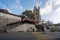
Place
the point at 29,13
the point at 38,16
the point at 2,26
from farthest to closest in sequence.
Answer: the point at 38,16 → the point at 29,13 → the point at 2,26

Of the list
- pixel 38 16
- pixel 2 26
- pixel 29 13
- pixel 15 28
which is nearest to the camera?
pixel 15 28

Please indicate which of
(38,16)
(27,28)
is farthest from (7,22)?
(38,16)

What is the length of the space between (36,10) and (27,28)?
48.8 meters

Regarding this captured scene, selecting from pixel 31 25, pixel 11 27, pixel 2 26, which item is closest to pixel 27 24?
pixel 31 25

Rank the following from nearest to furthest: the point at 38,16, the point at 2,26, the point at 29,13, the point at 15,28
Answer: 1. the point at 15,28
2. the point at 2,26
3. the point at 29,13
4. the point at 38,16

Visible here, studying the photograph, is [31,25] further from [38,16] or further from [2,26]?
[38,16]

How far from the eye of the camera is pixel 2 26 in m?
48.5

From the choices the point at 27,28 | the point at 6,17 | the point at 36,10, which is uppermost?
the point at 36,10

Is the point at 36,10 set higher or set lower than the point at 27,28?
higher

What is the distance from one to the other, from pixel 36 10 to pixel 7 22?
144 feet

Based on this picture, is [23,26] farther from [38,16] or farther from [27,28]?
[38,16]

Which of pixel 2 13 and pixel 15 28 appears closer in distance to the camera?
pixel 15 28

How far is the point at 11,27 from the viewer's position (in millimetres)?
45594

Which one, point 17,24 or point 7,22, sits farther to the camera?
point 7,22
